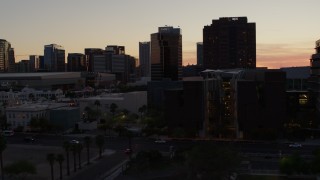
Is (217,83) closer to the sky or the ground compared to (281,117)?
closer to the sky

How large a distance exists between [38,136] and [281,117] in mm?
32067

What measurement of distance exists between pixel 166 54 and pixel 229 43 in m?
22.3

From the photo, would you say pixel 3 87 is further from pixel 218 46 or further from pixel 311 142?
pixel 311 142

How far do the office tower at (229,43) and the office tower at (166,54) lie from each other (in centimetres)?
1046

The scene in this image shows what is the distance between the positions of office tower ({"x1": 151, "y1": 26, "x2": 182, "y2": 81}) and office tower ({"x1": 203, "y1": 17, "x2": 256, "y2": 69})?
10457 millimetres

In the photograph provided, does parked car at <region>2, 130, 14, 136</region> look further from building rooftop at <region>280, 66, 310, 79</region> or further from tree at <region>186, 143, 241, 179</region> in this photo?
building rooftop at <region>280, 66, 310, 79</region>

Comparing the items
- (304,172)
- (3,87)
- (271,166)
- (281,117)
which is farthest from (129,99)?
(3,87)

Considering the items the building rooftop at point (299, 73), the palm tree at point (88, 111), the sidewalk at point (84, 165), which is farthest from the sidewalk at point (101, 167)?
the building rooftop at point (299, 73)

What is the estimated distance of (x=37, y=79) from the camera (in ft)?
440

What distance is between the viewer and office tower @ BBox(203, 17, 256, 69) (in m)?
153

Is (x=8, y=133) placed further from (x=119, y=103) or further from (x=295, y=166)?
(x=295, y=166)

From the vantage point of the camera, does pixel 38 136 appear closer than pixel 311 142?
No

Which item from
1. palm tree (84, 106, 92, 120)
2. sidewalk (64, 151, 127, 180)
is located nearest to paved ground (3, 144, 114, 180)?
sidewalk (64, 151, 127, 180)

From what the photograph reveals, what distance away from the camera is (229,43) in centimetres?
15500
